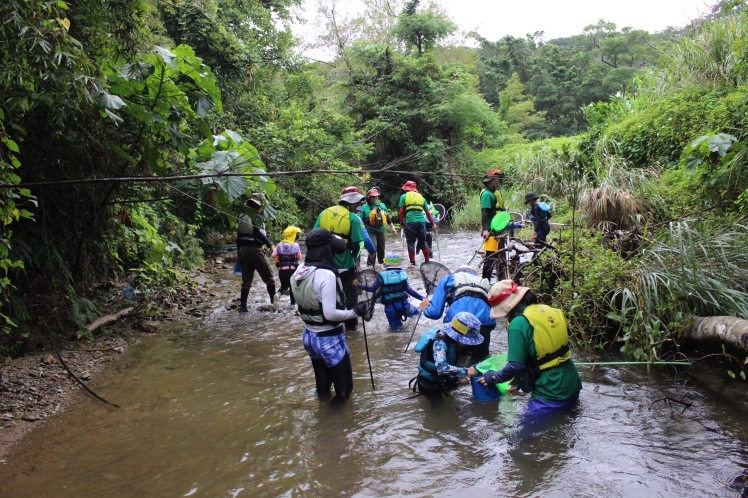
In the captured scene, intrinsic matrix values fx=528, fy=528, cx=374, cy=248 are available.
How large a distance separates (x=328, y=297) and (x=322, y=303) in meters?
0.07

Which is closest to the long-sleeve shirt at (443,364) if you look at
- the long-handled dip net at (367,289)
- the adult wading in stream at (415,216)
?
the long-handled dip net at (367,289)

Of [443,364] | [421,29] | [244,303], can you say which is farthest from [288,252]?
[421,29]

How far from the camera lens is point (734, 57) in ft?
31.4

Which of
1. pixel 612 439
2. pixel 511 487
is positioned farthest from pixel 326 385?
pixel 612 439

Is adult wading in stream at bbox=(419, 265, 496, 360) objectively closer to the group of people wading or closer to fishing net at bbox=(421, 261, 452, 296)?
the group of people wading

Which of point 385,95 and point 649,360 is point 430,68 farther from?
point 649,360

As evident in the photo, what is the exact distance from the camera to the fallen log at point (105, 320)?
6594mm

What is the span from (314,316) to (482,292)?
164 cm

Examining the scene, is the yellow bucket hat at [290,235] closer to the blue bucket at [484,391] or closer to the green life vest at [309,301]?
the green life vest at [309,301]

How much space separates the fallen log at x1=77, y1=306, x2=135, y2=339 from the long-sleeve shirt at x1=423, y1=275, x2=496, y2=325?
4.29 metres

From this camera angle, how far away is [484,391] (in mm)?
4371

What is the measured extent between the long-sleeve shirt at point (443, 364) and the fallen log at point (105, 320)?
4.50 m

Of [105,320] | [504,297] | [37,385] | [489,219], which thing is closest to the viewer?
[504,297]

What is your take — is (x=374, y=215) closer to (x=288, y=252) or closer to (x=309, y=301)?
(x=288, y=252)
